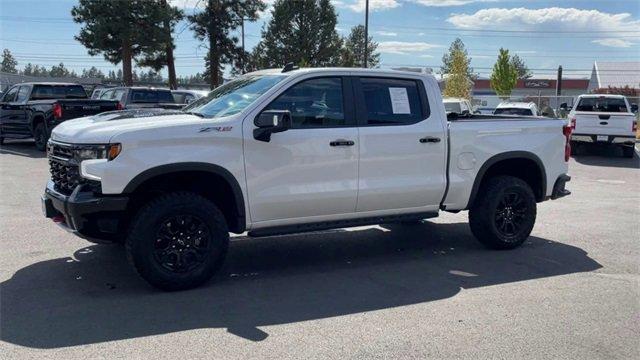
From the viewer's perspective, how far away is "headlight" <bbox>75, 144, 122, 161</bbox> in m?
4.93

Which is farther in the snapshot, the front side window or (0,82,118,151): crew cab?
(0,82,118,151): crew cab

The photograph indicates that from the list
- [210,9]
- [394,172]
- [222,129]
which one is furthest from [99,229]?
[210,9]

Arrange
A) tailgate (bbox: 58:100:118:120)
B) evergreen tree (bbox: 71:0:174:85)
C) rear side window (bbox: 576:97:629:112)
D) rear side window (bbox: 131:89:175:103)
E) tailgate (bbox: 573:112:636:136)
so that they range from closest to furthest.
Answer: tailgate (bbox: 58:100:118:120)
tailgate (bbox: 573:112:636:136)
rear side window (bbox: 131:89:175:103)
rear side window (bbox: 576:97:629:112)
evergreen tree (bbox: 71:0:174:85)

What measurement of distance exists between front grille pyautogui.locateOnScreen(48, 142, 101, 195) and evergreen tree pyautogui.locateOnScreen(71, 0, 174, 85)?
28672 millimetres

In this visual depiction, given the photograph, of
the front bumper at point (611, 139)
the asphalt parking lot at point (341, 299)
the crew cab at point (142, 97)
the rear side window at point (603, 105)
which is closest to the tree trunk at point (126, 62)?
the crew cab at point (142, 97)

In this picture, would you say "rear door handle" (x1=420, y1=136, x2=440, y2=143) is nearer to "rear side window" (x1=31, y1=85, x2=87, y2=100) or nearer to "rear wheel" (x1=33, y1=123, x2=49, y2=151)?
"rear wheel" (x1=33, y1=123, x2=49, y2=151)

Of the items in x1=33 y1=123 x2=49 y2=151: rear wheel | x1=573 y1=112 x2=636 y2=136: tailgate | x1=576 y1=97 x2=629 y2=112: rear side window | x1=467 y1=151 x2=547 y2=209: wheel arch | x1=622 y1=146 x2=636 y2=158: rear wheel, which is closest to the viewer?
x1=467 y1=151 x2=547 y2=209: wheel arch

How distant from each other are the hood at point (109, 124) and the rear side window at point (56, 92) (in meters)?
12.4

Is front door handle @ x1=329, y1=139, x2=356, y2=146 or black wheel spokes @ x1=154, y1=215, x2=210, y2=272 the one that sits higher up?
front door handle @ x1=329, y1=139, x2=356, y2=146

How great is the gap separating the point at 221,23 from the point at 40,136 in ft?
87.7

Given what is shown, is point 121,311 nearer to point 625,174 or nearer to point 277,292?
point 277,292

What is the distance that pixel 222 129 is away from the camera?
17.4 ft

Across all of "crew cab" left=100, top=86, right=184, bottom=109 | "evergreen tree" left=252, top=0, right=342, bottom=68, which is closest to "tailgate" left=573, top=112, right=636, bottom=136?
"crew cab" left=100, top=86, right=184, bottom=109

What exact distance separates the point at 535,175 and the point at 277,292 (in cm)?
367
